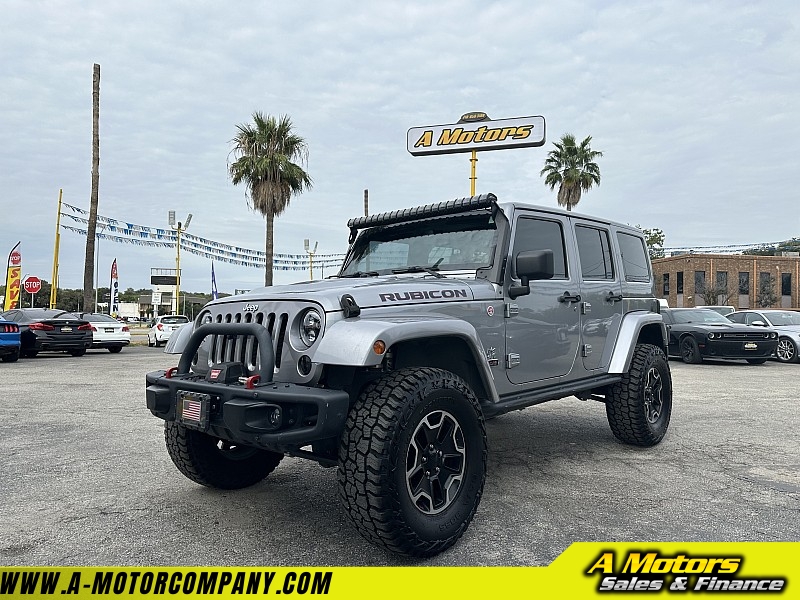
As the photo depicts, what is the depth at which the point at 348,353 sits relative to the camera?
2.96m

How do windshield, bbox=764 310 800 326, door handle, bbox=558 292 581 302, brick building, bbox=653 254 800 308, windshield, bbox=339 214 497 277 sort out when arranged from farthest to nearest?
1. brick building, bbox=653 254 800 308
2. windshield, bbox=764 310 800 326
3. door handle, bbox=558 292 581 302
4. windshield, bbox=339 214 497 277

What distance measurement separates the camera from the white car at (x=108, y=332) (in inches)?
730

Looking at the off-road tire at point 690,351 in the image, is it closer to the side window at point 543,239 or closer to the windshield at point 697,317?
the windshield at point 697,317

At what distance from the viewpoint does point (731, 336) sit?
14133 millimetres

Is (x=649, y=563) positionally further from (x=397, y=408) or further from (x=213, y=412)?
(x=213, y=412)

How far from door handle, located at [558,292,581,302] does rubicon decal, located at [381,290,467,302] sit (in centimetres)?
118

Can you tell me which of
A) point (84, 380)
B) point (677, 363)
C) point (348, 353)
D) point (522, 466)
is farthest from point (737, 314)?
point (348, 353)

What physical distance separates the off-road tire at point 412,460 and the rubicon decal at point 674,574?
872mm

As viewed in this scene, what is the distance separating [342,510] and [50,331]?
Result: 14.6 meters

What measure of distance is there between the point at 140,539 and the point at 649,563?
2571 millimetres

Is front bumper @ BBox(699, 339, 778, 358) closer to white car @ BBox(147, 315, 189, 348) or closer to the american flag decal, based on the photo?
the american flag decal

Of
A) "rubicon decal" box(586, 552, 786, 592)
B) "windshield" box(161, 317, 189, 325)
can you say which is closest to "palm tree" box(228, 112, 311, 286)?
"windshield" box(161, 317, 189, 325)

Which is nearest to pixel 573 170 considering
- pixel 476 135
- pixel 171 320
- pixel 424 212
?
pixel 476 135

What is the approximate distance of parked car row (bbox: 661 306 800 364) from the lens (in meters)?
14.1
